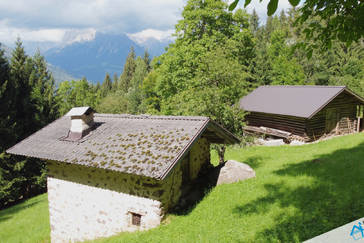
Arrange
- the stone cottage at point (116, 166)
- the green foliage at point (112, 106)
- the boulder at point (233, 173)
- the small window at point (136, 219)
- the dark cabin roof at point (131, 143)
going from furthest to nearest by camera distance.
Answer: the green foliage at point (112, 106)
the boulder at point (233, 173)
the small window at point (136, 219)
the stone cottage at point (116, 166)
the dark cabin roof at point (131, 143)

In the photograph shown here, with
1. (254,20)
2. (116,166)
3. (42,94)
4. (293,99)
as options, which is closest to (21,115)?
(42,94)

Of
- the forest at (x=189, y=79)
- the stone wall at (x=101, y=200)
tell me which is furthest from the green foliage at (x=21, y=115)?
the stone wall at (x=101, y=200)

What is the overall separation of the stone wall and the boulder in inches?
88.6

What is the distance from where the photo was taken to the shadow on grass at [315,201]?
6816 millimetres

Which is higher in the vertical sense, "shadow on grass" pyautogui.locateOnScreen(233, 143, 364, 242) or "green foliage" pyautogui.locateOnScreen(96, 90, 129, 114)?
"shadow on grass" pyautogui.locateOnScreen(233, 143, 364, 242)

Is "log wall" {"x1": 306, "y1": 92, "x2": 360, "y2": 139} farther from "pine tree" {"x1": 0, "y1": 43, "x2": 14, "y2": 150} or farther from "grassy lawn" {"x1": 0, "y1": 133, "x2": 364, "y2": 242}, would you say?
"pine tree" {"x1": 0, "y1": 43, "x2": 14, "y2": 150}

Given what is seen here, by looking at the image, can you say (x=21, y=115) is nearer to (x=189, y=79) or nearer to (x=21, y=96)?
(x=21, y=96)

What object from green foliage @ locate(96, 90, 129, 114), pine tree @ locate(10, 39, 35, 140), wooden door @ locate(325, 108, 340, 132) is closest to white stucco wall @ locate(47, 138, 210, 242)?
pine tree @ locate(10, 39, 35, 140)

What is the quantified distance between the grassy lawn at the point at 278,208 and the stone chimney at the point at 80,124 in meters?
4.52

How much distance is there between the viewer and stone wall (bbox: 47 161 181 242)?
894 cm

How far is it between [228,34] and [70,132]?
74.0 feet

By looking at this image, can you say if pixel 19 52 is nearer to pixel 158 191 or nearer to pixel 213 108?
pixel 213 108

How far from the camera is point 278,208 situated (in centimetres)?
820

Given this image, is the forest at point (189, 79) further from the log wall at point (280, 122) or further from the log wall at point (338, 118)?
the log wall at point (338, 118)
